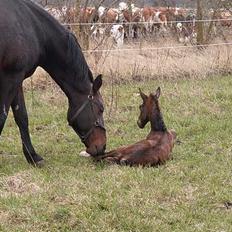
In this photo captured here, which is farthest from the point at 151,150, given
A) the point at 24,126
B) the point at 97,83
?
the point at 24,126

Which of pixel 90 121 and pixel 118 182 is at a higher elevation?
pixel 90 121

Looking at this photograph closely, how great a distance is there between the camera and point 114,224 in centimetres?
404

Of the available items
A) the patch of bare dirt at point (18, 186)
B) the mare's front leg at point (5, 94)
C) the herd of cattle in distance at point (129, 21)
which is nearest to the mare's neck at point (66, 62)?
the mare's front leg at point (5, 94)

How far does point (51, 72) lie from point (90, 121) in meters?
0.67

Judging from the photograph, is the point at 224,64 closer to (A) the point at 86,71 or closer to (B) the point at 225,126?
(B) the point at 225,126

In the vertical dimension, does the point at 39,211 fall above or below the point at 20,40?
below

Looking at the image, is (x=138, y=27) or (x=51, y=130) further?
(x=138, y=27)

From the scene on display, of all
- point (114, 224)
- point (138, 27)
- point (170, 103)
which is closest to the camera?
point (114, 224)

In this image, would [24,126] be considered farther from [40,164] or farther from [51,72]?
[51,72]

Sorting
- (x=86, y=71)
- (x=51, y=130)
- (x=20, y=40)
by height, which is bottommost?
(x=51, y=130)

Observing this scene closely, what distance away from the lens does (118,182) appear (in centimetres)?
489

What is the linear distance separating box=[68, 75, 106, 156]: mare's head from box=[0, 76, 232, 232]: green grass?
23 centimetres

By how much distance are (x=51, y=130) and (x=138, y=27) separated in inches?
249

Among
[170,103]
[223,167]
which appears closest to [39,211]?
[223,167]
